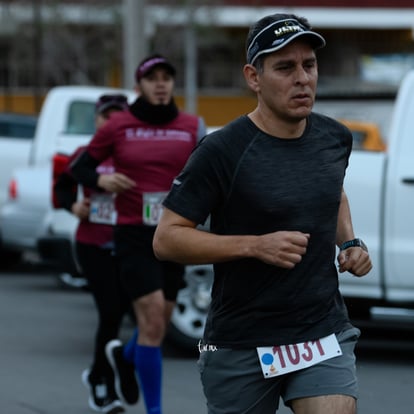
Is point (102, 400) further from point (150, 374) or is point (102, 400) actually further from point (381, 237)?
point (381, 237)

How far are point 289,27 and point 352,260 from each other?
792 mm

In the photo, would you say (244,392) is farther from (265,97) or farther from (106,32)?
(106,32)

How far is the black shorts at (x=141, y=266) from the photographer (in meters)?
6.91

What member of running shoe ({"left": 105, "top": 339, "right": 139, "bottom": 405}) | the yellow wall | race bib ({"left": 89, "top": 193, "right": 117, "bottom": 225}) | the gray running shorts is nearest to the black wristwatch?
the gray running shorts

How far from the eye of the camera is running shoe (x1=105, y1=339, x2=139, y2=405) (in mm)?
7488

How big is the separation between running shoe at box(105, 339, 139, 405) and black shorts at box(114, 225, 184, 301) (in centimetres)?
59

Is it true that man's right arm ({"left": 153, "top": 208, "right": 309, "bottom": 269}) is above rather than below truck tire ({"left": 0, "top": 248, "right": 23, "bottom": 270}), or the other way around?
above

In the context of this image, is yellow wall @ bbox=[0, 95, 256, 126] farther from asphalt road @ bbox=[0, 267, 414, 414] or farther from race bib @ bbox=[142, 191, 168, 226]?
race bib @ bbox=[142, 191, 168, 226]

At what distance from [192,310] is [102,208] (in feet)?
6.50

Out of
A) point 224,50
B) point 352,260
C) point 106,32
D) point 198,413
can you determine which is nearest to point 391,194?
point 198,413

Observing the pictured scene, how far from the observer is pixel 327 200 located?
4316 millimetres

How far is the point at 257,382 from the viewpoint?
4277mm

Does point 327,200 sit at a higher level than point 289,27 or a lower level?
lower

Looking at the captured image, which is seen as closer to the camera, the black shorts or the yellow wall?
the black shorts
